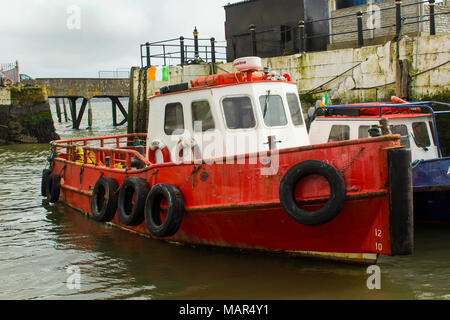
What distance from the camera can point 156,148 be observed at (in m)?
8.45

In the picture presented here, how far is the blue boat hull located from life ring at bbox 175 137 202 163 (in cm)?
368

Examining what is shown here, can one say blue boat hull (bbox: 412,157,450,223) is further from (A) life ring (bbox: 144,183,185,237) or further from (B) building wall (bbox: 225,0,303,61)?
(B) building wall (bbox: 225,0,303,61)

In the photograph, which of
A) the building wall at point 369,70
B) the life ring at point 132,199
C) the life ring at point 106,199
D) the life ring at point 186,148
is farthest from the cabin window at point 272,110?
the building wall at point 369,70

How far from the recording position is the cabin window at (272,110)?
761cm

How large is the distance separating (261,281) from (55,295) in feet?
8.51

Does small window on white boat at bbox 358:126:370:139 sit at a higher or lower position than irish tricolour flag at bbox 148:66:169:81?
lower

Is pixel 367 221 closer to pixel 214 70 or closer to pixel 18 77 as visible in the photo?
pixel 214 70

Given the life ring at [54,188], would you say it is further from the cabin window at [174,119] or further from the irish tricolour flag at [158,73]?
the cabin window at [174,119]

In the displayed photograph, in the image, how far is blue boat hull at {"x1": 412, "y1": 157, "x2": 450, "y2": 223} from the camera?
27.6ft

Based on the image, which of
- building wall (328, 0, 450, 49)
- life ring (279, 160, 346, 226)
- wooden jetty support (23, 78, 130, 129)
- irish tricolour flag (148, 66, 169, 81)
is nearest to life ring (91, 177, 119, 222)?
irish tricolour flag (148, 66, 169, 81)

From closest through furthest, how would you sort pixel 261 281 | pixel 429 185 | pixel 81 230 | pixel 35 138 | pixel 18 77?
1. pixel 261 281
2. pixel 429 185
3. pixel 81 230
4. pixel 35 138
5. pixel 18 77

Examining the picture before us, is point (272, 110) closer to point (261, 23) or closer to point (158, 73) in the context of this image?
→ point (158, 73)

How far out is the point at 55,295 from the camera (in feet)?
20.9
